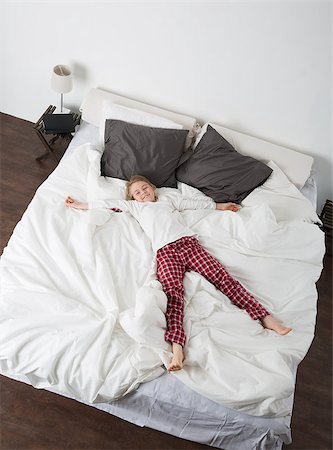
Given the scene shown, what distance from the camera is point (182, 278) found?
7.37 feet

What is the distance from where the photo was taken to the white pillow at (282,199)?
2.59 meters

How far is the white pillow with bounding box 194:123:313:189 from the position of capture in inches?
109

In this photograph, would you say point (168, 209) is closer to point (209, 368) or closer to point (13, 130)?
point (209, 368)

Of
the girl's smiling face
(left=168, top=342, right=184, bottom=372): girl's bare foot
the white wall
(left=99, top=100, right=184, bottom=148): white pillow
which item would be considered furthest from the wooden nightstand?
(left=168, top=342, right=184, bottom=372): girl's bare foot

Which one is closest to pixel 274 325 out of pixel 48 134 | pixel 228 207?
pixel 228 207

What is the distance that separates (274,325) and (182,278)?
1.51 ft

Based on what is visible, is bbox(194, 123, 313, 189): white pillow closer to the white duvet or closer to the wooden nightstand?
the white duvet

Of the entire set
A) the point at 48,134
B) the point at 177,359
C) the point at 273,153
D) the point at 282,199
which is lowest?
the point at 177,359

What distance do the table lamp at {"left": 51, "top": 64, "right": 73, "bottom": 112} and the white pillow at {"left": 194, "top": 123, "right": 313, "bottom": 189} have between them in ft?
2.79

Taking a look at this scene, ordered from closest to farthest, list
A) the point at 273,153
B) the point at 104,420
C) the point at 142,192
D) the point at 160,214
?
the point at 104,420 < the point at 160,214 < the point at 142,192 < the point at 273,153

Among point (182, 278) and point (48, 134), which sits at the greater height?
point (48, 134)

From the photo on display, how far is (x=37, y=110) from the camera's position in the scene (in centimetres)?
335

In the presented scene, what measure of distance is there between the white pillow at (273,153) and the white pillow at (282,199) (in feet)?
0.21

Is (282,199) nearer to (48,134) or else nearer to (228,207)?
(228,207)
